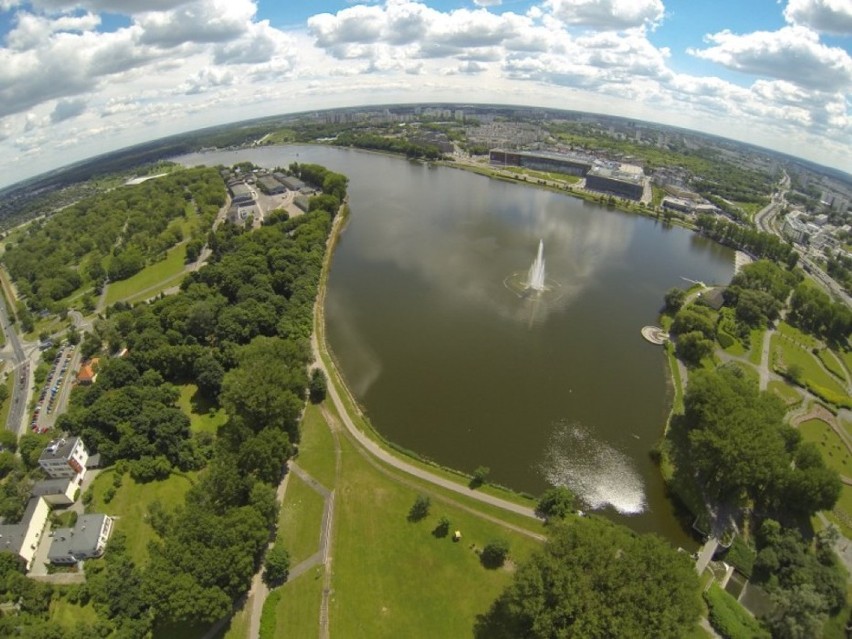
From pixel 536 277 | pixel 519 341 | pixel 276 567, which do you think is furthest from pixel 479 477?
pixel 536 277

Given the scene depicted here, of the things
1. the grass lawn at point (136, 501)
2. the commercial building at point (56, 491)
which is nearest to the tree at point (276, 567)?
the grass lawn at point (136, 501)

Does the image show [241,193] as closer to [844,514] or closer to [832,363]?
[832,363]

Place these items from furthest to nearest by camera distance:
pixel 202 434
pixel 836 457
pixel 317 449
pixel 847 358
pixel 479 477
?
pixel 847 358 → pixel 202 434 → pixel 836 457 → pixel 317 449 → pixel 479 477

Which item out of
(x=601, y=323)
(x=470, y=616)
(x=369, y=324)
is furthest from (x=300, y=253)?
(x=470, y=616)

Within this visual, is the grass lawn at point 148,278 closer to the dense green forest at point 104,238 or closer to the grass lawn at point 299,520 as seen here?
the dense green forest at point 104,238

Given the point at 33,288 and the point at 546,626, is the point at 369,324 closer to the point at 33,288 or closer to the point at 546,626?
the point at 546,626

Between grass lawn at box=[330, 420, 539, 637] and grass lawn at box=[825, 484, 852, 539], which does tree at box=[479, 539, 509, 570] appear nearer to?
grass lawn at box=[330, 420, 539, 637]
